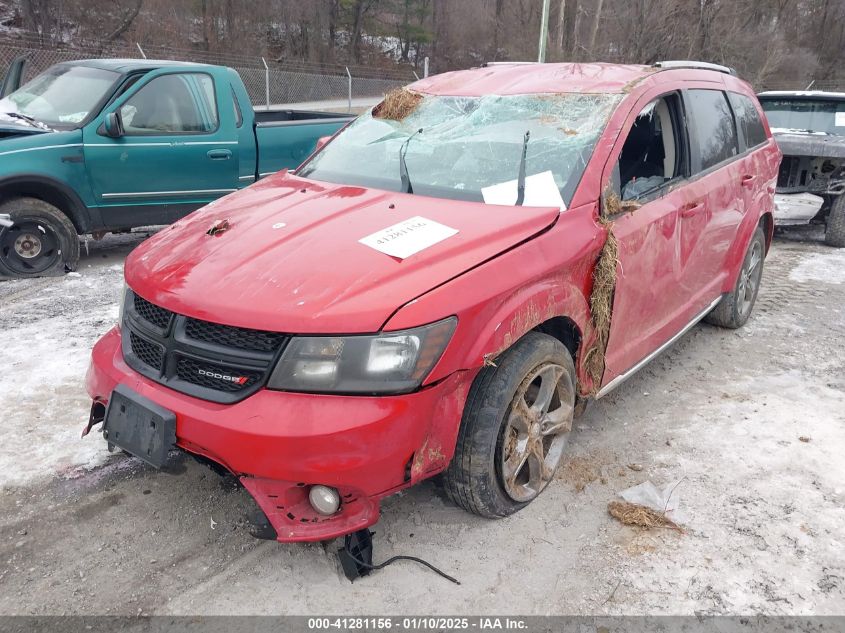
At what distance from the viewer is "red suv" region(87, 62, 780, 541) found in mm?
2309

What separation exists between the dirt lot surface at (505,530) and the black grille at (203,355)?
0.73m

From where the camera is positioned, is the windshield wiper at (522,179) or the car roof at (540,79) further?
the car roof at (540,79)

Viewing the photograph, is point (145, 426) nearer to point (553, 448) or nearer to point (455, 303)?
point (455, 303)

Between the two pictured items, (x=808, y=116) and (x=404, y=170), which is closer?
(x=404, y=170)

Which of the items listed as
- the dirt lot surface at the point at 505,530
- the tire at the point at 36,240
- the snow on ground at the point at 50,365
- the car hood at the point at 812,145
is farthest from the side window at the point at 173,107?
the car hood at the point at 812,145

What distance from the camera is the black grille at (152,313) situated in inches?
103

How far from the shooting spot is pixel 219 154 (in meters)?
6.69

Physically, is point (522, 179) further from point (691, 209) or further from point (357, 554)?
point (357, 554)

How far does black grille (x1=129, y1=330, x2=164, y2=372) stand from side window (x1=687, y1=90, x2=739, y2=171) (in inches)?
124

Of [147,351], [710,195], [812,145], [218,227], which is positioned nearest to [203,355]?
[147,351]

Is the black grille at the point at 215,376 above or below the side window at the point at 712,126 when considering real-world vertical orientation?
below

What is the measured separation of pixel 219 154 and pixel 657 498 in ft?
17.4

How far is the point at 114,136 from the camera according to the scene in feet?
19.7

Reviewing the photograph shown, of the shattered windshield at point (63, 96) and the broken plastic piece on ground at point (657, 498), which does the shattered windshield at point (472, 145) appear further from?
the shattered windshield at point (63, 96)
